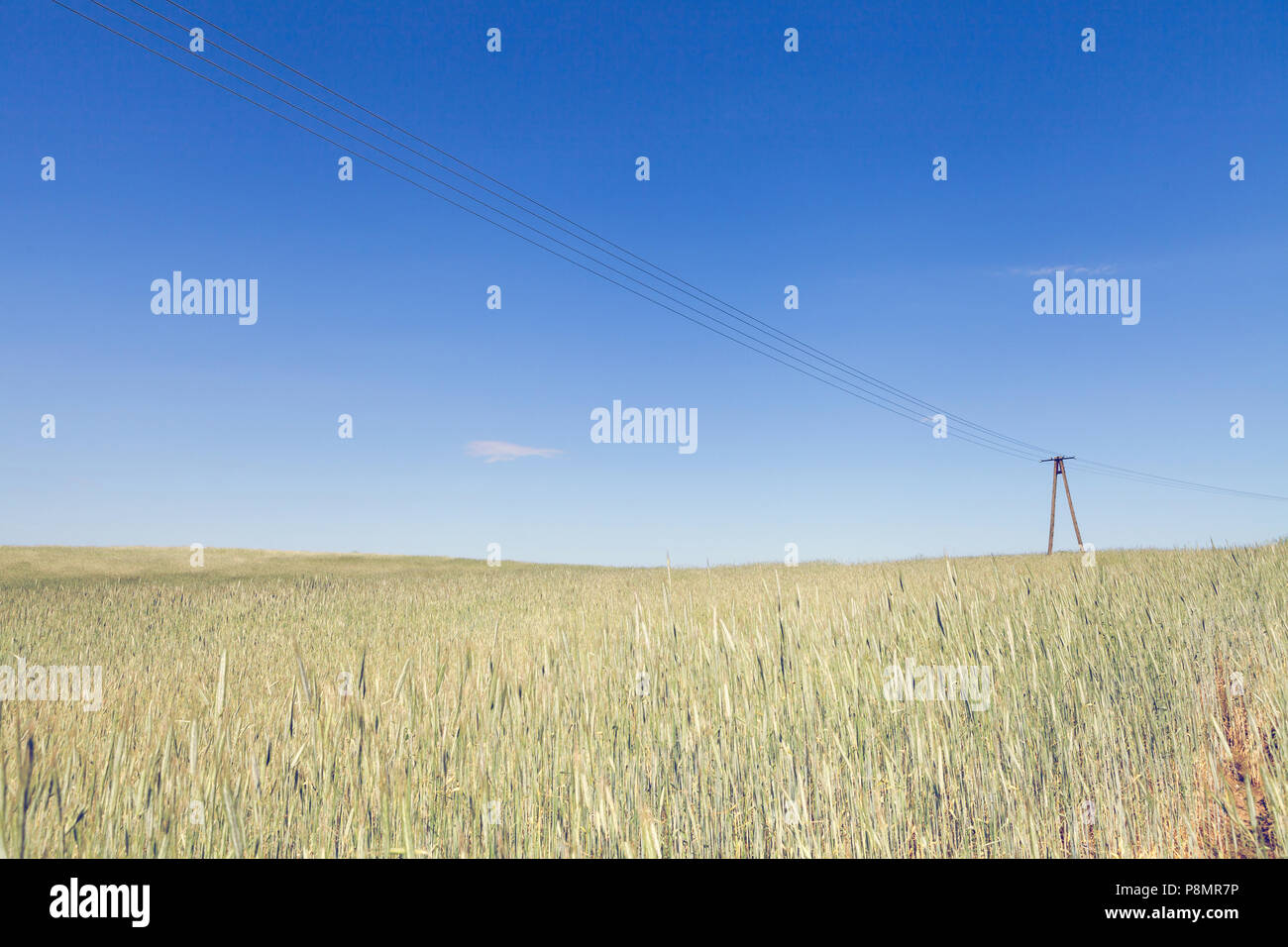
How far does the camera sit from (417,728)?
3.61m

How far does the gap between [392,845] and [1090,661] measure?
15.9ft

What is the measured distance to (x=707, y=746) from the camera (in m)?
3.41

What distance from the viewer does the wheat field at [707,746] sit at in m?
2.69

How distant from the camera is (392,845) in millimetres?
2627

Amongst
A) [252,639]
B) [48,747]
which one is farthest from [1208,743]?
[252,639]

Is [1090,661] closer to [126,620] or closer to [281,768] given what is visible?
[281,768]

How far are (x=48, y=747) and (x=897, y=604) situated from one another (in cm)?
696

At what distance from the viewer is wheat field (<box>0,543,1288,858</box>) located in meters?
2.69

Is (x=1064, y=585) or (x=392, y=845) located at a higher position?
(x=1064, y=585)
